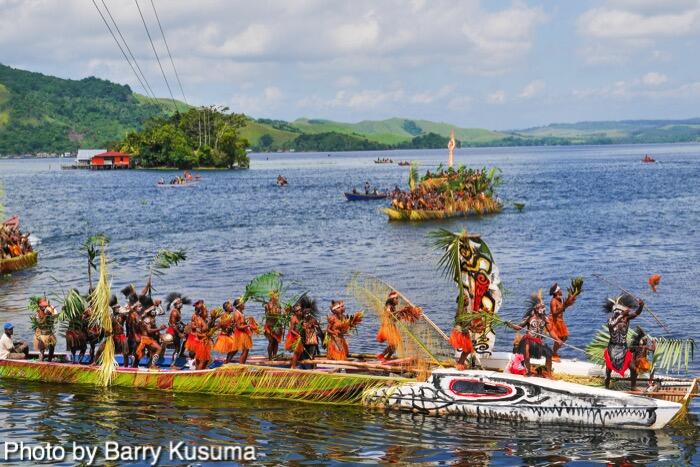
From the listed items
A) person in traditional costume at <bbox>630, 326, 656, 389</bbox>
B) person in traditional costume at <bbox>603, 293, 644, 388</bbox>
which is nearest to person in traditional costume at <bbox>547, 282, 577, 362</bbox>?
person in traditional costume at <bbox>603, 293, 644, 388</bbox>

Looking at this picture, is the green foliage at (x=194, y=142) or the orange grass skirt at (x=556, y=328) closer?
the orange grass skirt at (x=556, y=328)

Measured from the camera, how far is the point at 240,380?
22.5 meters

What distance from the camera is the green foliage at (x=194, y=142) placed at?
577 feet

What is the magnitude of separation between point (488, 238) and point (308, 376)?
119 ft

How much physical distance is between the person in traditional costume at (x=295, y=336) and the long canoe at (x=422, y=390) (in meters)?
0.55

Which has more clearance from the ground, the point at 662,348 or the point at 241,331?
the point at 662,348

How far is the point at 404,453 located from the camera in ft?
60.8

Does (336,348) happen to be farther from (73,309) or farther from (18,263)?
(18,263)

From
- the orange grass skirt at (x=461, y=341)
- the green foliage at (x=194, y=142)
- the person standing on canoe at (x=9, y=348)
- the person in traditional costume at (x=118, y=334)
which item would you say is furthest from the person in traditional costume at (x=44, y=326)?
the green foliage at (x=194, y=142)

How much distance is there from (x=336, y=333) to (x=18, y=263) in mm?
27060

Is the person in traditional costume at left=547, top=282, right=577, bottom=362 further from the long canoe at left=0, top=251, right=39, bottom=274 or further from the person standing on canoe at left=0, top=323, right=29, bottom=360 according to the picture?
the long canoe at left=0, top=251, right=39, bottom=274

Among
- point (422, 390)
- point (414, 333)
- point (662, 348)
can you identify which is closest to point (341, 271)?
point (414, 333)

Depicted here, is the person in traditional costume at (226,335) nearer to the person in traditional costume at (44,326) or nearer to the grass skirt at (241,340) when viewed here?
the grass skirt at (241,340)

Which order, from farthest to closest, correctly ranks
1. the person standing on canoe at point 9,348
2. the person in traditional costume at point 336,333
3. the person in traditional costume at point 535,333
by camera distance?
the person standing on canoe at point 9,348 < the person in traditional costume at point 336,333 < the person in traditional costume at point 535,333
